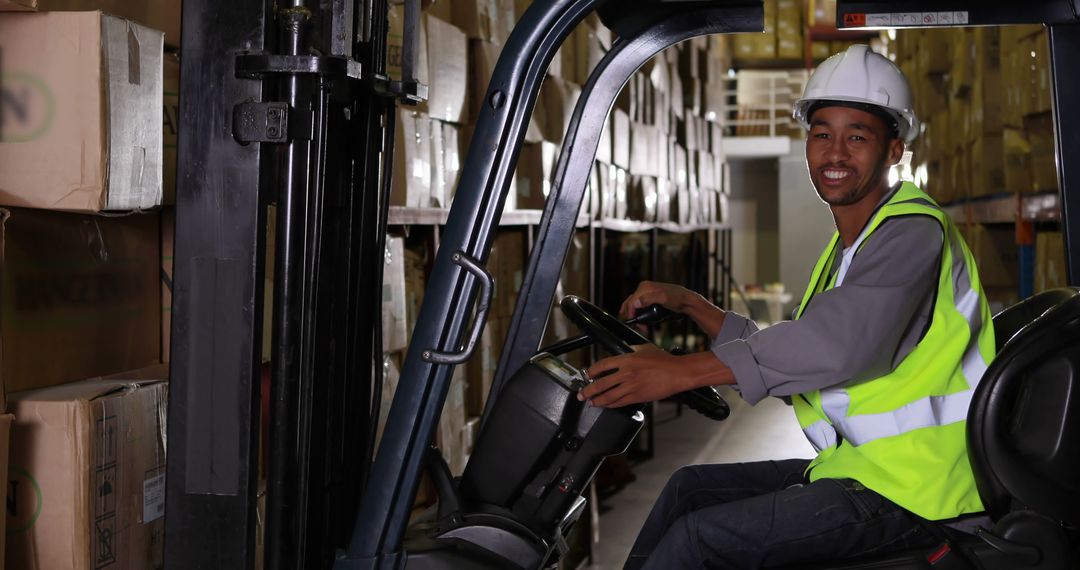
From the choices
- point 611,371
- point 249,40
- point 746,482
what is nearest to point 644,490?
point 746,482

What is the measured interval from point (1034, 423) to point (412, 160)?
92.0 inches

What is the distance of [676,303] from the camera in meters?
2.90

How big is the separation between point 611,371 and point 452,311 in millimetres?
385

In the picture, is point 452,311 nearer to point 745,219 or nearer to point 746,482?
point 746,482

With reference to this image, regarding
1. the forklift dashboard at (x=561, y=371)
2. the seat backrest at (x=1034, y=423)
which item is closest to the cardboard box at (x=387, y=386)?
the forklift dashboard at (x=561, y=371)

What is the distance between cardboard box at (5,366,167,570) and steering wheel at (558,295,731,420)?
97 centimetres

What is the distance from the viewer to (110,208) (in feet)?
7.41

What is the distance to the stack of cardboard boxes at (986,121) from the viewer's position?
5.36 metres

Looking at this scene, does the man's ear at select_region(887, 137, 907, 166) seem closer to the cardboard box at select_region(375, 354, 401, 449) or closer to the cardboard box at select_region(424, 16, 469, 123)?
the cardboard box at select_region(375, 354, 401, 449)

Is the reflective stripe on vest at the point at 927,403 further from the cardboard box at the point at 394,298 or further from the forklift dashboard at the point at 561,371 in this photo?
the cardboard box at the point at 394,298

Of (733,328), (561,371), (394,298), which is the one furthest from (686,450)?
A: (561,371)

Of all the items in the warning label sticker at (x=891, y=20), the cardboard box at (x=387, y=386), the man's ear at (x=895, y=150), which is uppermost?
the warning label sticker at (x=891, y=20)

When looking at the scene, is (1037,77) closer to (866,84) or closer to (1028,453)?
(866,84)

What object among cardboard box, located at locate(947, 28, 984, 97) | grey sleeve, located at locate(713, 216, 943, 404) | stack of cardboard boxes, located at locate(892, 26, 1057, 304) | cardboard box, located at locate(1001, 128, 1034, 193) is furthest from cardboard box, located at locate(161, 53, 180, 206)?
cardboard box, located at locate(947, 28, 984, 97)
